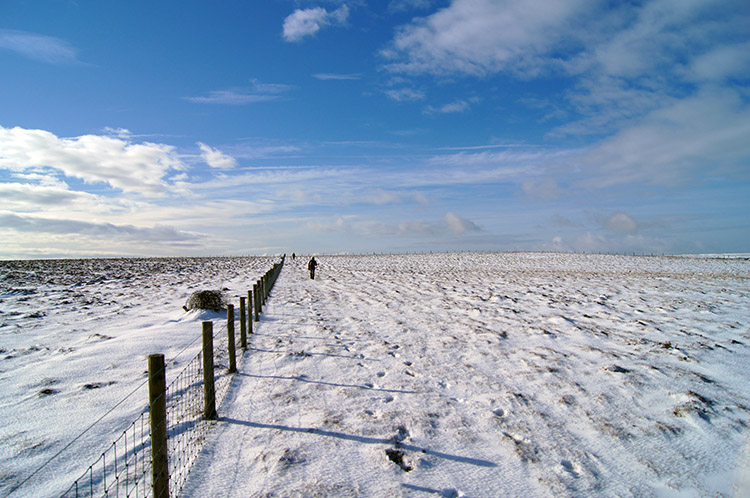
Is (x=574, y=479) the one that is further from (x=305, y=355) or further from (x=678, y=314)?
(x=678, y=314)

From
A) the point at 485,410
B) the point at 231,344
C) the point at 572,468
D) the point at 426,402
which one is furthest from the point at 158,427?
the point at 572,468

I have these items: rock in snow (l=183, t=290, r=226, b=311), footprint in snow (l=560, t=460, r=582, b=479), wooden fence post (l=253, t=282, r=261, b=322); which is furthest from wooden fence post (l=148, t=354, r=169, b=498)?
rock in snow (l=183, t=290, r=226, b=311)

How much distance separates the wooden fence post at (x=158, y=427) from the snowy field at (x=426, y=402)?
0.46m

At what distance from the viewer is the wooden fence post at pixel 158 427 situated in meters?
3.17

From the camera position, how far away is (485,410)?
529cm

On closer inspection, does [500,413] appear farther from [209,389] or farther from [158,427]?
[158,427]

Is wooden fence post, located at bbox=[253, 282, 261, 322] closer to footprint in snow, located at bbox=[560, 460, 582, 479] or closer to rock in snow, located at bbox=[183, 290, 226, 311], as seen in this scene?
rock in snow, located at bbox=[183, 290, 226, 311]

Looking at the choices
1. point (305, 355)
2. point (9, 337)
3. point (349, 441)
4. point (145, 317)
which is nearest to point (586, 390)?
point (349, 441)

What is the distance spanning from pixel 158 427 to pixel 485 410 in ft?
12.9

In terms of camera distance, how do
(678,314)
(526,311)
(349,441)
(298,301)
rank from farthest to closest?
(298,301)
(526,311)
(678,314)
(349,441)

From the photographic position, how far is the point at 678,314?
11.0 meters

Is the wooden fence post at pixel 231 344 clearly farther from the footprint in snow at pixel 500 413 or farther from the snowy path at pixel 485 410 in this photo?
the footprint in snow at pixel 500 413

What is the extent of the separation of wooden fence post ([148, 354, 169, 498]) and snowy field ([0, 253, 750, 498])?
18.0 inches

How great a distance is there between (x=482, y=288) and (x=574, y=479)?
13.8m
